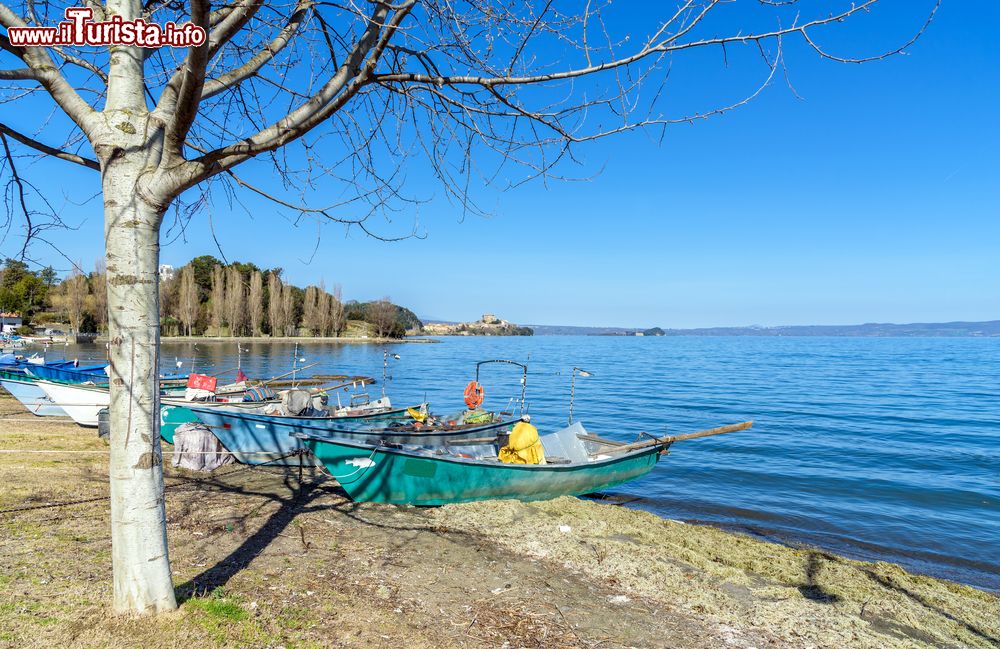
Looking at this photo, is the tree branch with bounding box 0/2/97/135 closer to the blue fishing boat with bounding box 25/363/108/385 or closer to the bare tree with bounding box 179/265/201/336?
the blue fishing boat with bounding box 25/363/108/385

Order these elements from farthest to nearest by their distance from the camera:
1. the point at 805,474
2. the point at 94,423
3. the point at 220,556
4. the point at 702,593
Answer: the point at 805,474
the point at 94,423
the point at 702,593
the point at 220,556

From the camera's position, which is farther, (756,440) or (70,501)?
(756,440)

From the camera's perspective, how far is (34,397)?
16.4m

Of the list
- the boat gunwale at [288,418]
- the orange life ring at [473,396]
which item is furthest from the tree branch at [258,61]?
the orange life ring at [473,396]

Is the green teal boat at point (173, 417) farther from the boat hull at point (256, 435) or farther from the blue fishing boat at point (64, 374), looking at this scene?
the blue fishing boat at point (64, 374)

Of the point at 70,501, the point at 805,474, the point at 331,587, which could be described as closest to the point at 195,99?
the point at 331,587

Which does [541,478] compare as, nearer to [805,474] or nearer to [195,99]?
[195,99]

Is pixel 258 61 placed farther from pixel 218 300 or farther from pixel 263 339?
pixel 263 339

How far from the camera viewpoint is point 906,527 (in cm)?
1208

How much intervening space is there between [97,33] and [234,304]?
311ft

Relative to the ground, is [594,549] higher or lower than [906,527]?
higher

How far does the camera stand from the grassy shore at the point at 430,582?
448 cm

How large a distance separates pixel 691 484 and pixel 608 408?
15142mm

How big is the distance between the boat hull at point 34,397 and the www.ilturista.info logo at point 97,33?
52.3 feet
